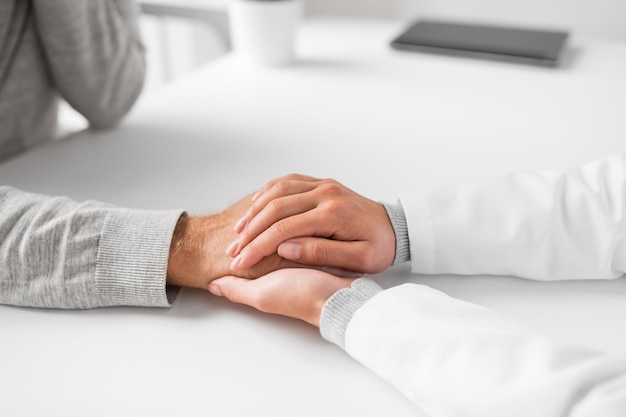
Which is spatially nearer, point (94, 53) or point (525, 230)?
point (525, 230)

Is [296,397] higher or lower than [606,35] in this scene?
lower

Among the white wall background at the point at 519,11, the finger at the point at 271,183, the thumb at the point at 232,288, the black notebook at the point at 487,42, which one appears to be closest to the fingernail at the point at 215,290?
the thumb at the point at 232,288

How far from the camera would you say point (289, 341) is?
59 cm

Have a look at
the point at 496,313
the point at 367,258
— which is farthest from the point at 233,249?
the point at 496,313

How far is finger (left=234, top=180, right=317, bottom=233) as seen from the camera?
2.18ft

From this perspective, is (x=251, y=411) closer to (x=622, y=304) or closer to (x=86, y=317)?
(x=86, y=317)

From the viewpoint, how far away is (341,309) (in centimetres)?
58

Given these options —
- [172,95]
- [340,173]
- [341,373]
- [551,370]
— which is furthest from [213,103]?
[551,370]

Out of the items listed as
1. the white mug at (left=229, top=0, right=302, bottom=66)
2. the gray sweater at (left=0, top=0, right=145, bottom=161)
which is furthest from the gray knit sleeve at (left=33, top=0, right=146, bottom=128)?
the white mug at (left=229, top=0, right=302, bottom=66)

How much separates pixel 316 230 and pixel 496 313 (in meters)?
0.18

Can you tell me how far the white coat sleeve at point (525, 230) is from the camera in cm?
66

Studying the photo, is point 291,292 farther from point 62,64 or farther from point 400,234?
point 62,64

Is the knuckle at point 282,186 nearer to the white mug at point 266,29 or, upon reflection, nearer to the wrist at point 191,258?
the wrist at point 191,258

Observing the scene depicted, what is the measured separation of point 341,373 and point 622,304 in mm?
278
